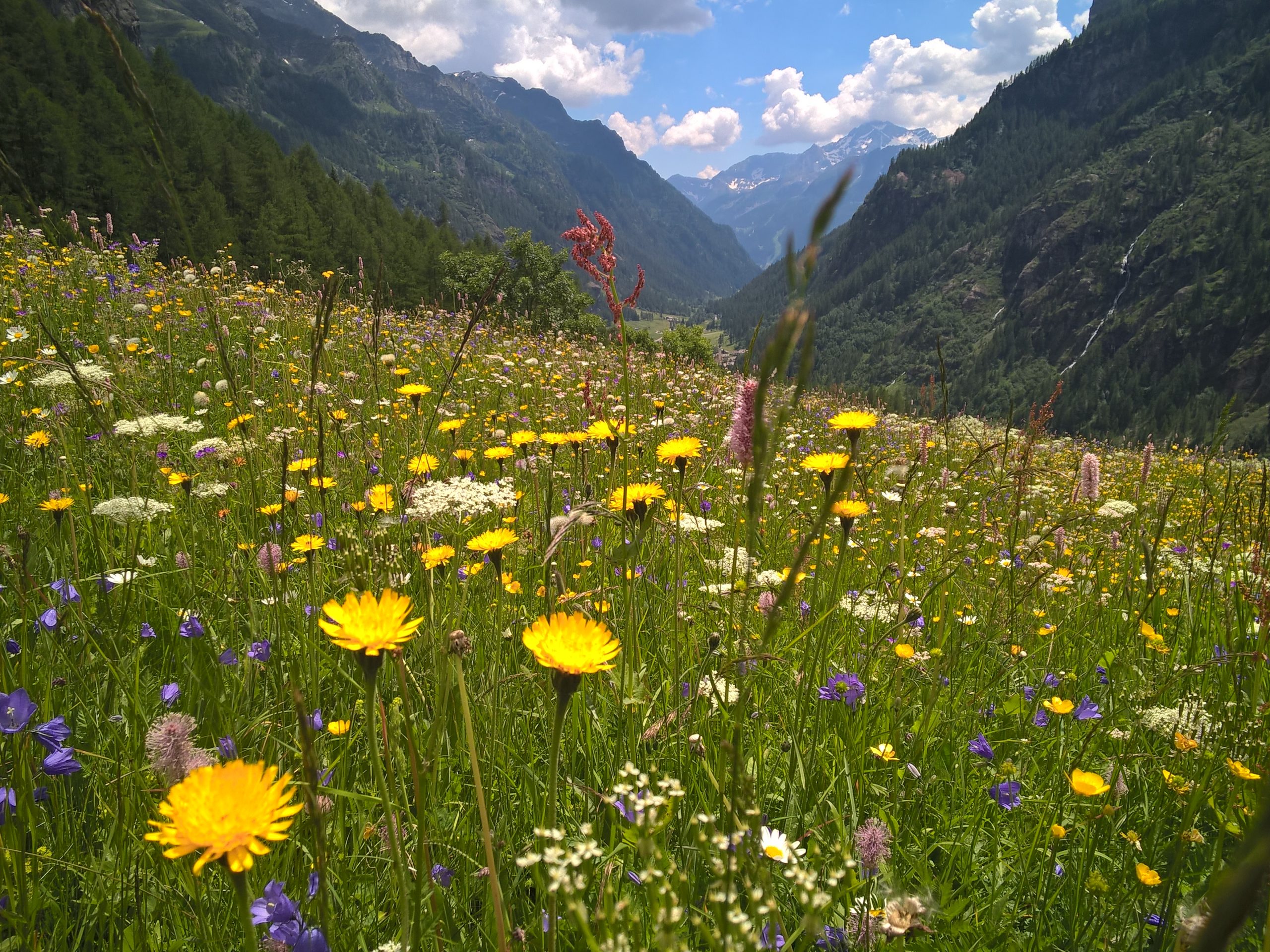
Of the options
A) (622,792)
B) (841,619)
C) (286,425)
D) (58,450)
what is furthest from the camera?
(286,425)

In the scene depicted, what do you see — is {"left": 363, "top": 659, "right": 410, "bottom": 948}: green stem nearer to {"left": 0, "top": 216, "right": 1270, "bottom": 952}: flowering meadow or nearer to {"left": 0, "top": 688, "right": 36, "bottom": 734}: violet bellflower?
{"left": 0, "top": 216, "right": 1270, "bottom": 952}: flowering meadow

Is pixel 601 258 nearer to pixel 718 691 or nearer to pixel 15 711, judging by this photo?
pixel 718 691

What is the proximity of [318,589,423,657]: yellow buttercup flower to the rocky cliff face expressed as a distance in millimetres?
90076

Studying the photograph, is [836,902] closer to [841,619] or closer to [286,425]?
[841,619]

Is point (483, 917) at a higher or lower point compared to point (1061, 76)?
lower

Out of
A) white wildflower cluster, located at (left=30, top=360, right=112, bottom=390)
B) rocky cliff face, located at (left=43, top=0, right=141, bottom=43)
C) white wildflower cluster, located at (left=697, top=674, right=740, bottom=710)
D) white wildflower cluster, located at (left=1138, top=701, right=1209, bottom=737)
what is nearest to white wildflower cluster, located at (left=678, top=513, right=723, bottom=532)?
white wildflower cluster, located at (left=697, top=674, right=740, bottom=710)

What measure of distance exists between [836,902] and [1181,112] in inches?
7427

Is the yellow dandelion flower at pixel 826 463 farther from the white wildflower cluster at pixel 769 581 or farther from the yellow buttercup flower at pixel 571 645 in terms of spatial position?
the yellow buttercup flower at pixel 571 645

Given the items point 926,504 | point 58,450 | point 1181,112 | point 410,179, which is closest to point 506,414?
point 58,450

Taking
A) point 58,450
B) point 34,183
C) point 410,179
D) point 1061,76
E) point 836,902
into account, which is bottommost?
point 836,902

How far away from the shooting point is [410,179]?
196 m

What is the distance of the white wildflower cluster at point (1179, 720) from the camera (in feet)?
5.14

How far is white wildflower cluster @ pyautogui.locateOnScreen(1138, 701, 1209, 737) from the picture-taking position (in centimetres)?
157

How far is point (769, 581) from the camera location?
2.23 m
